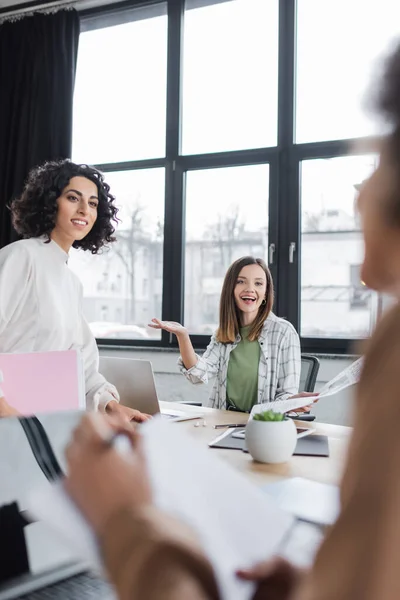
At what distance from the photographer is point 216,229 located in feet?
12.1

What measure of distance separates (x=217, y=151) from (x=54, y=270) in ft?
6.91

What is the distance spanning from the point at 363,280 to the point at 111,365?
5.39 feet

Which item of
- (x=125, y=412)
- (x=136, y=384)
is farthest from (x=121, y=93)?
(x=125, y=412)

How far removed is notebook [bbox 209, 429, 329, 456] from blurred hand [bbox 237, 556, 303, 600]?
94 centimetres

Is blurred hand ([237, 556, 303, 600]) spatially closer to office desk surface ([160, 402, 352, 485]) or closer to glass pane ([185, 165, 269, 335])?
office desk surface ([160, 402, 352, 485])

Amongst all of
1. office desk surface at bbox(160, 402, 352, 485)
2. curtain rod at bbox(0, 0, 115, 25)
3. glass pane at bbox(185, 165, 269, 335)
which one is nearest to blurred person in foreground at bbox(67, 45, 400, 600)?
office desk surface at bbox(160, 402, 352, 485)

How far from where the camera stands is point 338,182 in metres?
3.36

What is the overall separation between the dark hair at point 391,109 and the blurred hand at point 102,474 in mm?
252

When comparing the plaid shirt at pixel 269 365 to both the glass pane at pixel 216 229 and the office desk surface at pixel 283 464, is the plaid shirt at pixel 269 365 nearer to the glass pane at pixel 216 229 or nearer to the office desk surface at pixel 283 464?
the office desk surface at pixel 283 464

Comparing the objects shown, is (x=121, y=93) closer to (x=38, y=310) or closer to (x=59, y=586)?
(x=38, y=310)

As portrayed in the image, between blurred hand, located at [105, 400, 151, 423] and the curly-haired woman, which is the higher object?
the curly-haired woman

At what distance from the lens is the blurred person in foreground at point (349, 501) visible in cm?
25

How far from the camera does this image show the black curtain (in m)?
3.93

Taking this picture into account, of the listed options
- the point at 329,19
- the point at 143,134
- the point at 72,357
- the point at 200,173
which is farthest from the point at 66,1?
the point at 72,357
